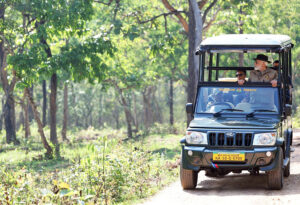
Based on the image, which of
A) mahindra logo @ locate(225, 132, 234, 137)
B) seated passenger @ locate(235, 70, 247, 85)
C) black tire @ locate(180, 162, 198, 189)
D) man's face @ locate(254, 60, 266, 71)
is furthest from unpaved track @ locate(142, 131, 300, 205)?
man's face @ locate(254, 60, 266, 71)

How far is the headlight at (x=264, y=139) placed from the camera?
30.8 feet

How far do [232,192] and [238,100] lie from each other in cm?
182

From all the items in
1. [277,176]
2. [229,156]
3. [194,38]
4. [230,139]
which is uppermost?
[194,38]

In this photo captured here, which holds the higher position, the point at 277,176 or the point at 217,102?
the point at 217,102

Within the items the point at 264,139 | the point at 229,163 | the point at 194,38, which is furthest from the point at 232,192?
the point at 194,38

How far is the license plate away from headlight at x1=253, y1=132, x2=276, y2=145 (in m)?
0.32

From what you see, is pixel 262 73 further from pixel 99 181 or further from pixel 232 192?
pixel 99 181

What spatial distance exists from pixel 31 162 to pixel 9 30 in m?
5.24

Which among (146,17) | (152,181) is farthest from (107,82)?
(152,181)

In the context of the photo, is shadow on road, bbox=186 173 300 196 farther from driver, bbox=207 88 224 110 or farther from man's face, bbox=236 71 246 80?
man's face, bbox=236 71 246 80

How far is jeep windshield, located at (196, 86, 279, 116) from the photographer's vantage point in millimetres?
10531

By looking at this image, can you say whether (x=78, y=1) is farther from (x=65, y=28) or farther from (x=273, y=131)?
(x=273, y=131)

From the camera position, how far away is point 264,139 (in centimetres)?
940

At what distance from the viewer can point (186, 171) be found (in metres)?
10.0
